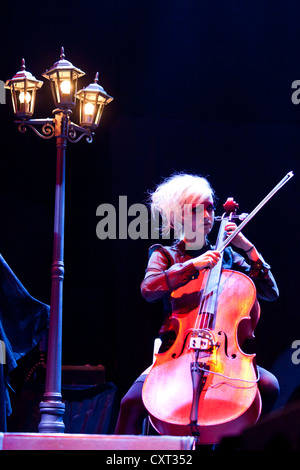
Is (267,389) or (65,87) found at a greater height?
(65,87)

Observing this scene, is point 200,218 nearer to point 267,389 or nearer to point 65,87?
point 267,389

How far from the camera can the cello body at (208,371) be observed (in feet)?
8.10

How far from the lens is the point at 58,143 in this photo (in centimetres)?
505

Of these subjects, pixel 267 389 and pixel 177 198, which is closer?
pixel 267 389

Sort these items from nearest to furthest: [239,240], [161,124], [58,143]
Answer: [239,240], [58,143], [161,124]

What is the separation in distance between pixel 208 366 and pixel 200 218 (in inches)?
35.4

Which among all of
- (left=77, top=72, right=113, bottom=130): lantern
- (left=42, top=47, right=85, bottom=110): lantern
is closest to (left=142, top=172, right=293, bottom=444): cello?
(left=42, top=47, right=85, bottom=110): lantern

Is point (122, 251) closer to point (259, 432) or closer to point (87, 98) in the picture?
point (87, 98)

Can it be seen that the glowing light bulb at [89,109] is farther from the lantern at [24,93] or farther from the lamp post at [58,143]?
the lantern at [24,93]

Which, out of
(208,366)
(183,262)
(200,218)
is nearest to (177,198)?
(200,218)

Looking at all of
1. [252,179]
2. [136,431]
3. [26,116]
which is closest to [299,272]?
[252,179]

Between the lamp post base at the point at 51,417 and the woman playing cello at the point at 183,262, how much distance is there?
5.30ft

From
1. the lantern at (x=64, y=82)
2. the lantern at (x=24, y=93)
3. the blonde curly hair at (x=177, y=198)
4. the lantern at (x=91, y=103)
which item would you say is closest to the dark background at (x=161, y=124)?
the lantern at (x=91, y=103)

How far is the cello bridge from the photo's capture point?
8.62 feet
